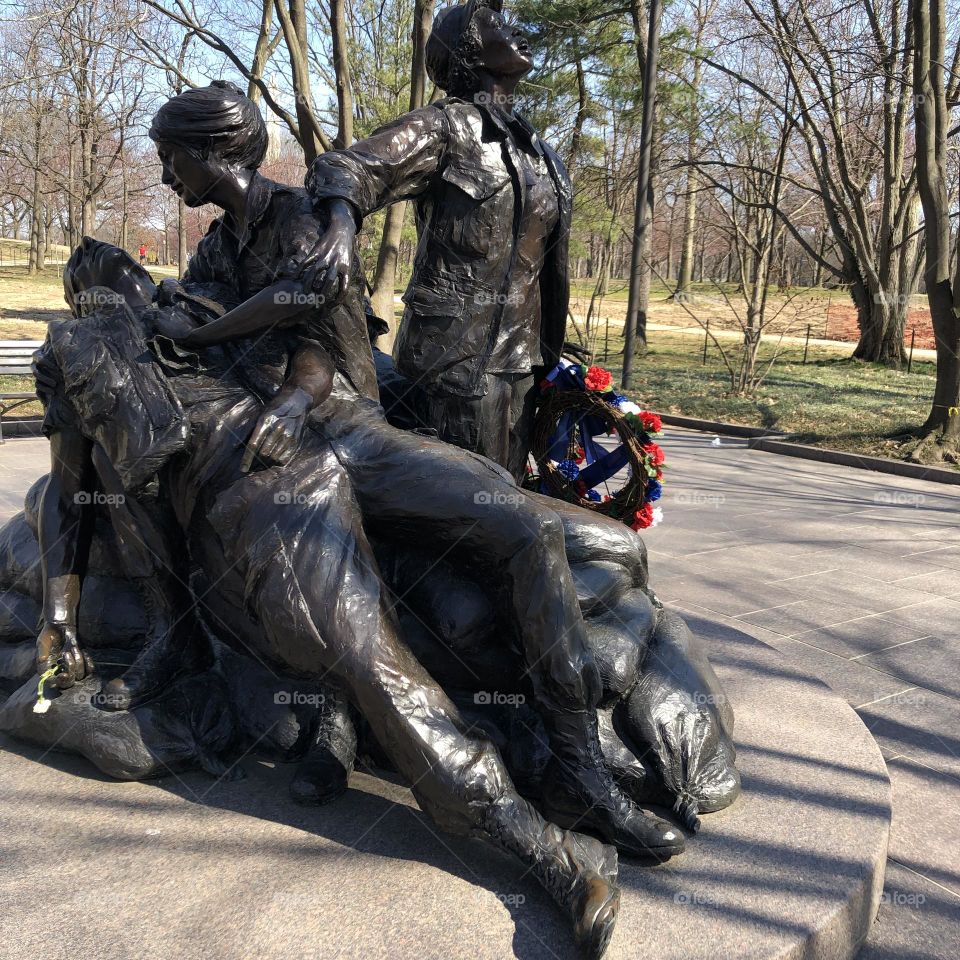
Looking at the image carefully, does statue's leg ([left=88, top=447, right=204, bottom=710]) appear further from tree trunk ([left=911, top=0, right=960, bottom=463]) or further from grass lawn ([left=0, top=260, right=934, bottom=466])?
grass lawn ([left=0, top=260, right=934, bottom=466])

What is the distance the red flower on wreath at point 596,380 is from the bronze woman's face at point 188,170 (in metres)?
1.74

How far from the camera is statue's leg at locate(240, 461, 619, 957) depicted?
2.26 meters

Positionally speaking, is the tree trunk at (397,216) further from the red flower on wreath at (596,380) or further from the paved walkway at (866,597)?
the red flower on wreath at (596,380)

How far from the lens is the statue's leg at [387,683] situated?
226 centimetres

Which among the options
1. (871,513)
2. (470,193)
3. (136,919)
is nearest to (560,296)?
(470,193)

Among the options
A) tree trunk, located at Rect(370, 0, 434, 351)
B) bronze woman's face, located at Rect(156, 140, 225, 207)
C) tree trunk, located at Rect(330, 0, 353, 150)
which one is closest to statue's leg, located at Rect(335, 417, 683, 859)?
bronze woman's face, located at Rect(156, 140, 225, 207)

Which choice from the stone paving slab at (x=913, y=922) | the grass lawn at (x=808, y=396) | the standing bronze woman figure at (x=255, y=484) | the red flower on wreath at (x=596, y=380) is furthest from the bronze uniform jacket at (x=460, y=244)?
the grass lawn at (x=808, y=396)

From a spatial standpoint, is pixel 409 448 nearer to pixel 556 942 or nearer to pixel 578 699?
pixel 578 699

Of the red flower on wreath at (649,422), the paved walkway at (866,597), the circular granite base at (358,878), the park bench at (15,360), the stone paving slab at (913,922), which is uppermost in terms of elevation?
the red flower on wreath at (649,422)

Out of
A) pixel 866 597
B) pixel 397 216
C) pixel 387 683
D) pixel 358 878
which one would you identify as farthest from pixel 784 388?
pixel 358 878

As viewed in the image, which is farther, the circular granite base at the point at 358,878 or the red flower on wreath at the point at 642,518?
the red flower on wreath at the point at 642,518

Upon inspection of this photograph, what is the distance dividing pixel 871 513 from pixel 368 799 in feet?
20.4

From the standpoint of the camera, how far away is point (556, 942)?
2.15 meters

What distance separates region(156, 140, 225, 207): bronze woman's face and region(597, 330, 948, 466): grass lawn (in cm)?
925
